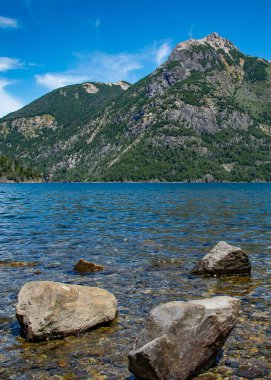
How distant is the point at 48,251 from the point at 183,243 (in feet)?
36.5

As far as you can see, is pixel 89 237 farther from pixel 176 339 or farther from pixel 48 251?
pixel 176 339

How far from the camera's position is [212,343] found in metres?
10.3

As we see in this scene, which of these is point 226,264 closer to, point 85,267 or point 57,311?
point 85,267

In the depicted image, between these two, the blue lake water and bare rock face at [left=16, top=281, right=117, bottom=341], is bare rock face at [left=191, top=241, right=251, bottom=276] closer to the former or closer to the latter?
the blue lake water

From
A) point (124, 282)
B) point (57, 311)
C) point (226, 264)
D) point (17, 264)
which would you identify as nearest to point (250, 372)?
point (57, 311)

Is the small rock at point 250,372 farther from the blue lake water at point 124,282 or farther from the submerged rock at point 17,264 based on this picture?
the submerged rock at point 17,264

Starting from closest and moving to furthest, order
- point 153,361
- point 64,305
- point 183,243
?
point 153,361
point 64,305
point 183,243

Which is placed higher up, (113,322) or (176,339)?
(176,339)

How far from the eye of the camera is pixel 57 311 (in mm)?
13070

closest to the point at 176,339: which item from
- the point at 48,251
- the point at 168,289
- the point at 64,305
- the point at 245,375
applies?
the point at 245,375

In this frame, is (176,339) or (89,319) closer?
(176,339)

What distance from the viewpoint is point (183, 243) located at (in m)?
32.3

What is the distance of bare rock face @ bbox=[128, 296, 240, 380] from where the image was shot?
9531mm

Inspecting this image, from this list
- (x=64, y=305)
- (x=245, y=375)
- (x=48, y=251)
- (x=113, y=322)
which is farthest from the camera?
(x=48, y=251)
